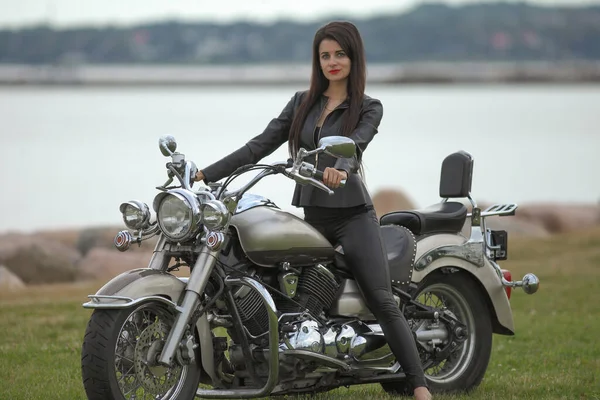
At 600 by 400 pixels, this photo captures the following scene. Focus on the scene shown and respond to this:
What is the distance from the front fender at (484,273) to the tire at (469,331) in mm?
60

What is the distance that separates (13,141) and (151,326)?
52579 millimetres

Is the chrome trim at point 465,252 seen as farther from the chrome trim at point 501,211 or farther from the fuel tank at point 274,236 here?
the fuel tank at point 274,236

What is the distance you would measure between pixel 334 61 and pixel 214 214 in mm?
1371

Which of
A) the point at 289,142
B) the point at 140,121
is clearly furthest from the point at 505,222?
the point at 140,121

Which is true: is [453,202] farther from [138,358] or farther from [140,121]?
[140,121]

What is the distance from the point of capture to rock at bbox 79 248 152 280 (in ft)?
55.2

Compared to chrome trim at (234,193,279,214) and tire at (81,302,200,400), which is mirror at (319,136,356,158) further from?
tire at (81,302,200,400)

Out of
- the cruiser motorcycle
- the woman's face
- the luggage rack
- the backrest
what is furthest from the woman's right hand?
the luggage rack

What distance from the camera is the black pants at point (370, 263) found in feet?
22.6

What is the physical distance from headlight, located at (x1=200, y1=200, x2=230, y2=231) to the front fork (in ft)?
0.47

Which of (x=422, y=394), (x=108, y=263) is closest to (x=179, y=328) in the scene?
(x=422, y=394)

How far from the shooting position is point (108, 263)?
1742 cm

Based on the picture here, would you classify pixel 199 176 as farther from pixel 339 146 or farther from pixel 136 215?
pixel 339 146

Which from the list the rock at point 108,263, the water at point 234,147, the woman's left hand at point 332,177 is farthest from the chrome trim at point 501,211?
the rock at point 108,263
